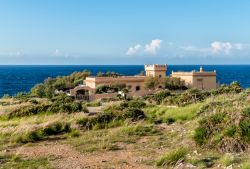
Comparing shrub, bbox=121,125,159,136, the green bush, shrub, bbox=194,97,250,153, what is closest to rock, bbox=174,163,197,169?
shrub, bbox=194,97,250,153

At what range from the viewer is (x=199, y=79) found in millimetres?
47438

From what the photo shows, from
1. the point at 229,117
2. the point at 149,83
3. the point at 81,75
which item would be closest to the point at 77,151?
the point at 229,117

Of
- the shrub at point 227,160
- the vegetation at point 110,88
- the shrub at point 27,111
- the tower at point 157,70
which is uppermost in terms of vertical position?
the tower at point 157,70

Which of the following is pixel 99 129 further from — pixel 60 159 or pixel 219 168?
pixel 219 168

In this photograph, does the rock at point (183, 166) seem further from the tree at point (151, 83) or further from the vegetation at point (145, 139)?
the tree at point (151, 83)

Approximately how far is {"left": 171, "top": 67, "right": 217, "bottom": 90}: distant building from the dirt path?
37731 mm

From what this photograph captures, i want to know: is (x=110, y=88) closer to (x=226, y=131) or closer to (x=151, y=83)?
(x=151, y=83)

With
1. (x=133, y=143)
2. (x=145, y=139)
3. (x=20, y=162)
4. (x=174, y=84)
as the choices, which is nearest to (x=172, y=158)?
(x=133, y=143)

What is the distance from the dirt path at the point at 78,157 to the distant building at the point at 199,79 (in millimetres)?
37731

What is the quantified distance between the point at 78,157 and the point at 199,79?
1572 inches

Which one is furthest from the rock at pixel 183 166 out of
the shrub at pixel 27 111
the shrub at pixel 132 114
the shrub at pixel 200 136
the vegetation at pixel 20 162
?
the shrub at pixel 27 111

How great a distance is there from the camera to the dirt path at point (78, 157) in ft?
26.9

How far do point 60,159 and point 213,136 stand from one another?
3952 millimetres

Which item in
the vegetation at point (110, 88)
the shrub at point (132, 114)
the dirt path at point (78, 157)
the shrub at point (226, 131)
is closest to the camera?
the dirt path at point (78, 157)
